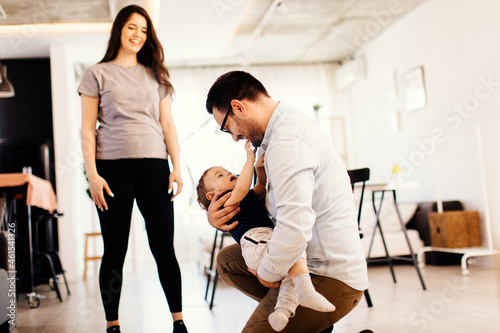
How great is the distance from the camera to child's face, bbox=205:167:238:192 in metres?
1.65

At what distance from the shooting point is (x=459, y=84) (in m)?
4.89

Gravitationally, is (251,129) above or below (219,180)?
above

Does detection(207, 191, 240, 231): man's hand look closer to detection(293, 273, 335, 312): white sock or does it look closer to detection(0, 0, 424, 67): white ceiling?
detection(293, 273, 335, 312): white sock

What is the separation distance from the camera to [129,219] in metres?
2.01

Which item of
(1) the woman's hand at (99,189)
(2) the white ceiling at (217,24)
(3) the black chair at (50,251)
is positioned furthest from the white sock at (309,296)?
(2) the white ceiling at (217,24)

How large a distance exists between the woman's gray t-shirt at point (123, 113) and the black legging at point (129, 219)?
44 mm

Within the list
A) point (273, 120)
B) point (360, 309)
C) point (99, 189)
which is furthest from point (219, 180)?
point (360, 309)

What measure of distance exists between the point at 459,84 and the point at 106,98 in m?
3.92

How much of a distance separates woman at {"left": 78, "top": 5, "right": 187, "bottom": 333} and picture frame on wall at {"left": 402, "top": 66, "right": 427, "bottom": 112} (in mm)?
4161

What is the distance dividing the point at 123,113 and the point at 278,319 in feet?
3.86

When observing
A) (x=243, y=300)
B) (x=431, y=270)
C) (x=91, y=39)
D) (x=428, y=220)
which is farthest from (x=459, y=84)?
(x=91, y=39)

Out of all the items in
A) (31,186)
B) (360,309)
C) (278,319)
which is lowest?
(360,309)

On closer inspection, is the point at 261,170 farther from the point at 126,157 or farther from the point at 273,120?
the point at 126,157

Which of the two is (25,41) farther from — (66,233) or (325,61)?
(325,61)
